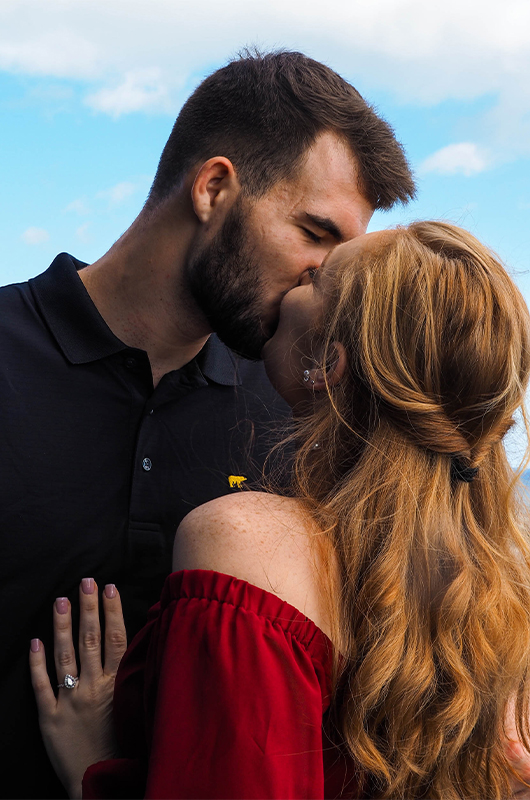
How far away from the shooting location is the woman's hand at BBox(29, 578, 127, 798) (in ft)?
5.05

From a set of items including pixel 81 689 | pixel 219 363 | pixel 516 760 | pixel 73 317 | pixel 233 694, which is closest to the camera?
pixel 233 694

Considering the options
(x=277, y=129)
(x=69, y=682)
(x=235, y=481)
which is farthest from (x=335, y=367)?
(x=277, y=129)

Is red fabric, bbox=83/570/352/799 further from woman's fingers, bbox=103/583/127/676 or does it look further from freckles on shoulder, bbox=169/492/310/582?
woman's fingers, bbox=103/583/127/676

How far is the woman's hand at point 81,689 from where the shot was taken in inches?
60.6

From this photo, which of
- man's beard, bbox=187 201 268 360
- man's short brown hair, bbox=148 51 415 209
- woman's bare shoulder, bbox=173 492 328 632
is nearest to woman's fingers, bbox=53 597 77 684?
woman's bare shoulder, bbox=173 492 328 632

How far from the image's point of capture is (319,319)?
1.56 m

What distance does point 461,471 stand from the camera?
1326 mm

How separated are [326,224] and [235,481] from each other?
2.74 ft

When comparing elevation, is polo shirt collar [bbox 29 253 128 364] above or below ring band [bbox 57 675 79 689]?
above

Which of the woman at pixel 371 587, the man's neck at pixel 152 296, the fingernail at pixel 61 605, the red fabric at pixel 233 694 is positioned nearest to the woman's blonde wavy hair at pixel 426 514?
the woman at pixel 371 587

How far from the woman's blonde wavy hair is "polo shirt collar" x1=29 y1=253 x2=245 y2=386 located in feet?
2.63

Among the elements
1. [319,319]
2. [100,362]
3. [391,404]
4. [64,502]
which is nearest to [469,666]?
[391,404]

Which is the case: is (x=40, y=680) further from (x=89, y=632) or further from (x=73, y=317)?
(x=73, y=317)

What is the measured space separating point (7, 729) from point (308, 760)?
978 mm
